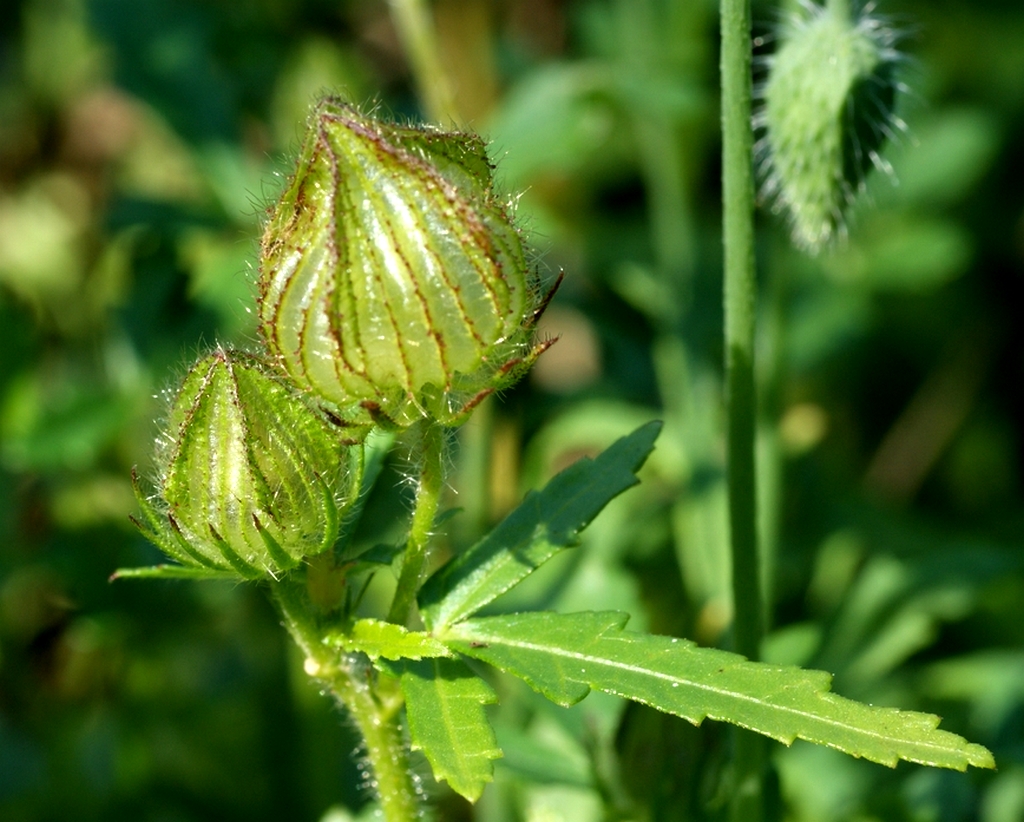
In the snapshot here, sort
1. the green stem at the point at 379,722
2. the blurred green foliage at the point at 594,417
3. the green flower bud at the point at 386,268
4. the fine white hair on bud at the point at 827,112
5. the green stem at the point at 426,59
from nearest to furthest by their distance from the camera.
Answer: the green flower bud at the point at 386,268
the green stem at the point at 379,722
the fine white hair on bud at the point at 827,112
the blurred green foliage at the point at 594,417
the green stem at the point at 426,59

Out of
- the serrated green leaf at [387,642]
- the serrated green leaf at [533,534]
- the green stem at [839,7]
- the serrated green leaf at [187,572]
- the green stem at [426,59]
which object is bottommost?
the serrated green leaf at [387,642]

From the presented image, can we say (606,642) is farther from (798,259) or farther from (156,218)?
(798,259)

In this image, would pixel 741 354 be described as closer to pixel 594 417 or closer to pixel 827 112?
pixel 827 112

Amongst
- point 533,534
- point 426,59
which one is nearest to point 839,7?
point 533,534

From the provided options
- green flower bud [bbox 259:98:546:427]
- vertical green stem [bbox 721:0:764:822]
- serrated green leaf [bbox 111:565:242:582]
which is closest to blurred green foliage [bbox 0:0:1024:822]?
vertical green stem [bbox 721:0:764:822]

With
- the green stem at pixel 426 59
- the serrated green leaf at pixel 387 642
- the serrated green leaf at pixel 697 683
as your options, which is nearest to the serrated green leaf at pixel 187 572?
the serrated green leaf at pixel 387 642

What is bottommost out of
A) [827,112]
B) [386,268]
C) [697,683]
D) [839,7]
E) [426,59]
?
[697,683]

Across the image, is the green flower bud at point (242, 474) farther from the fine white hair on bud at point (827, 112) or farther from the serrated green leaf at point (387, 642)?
the fine white hair on bud at point (827, 112)
